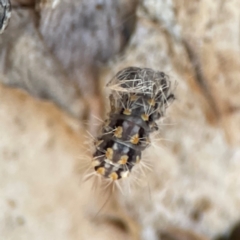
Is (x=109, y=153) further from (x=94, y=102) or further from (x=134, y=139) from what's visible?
(x=94, y=102)

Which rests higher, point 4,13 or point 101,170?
point 4,13

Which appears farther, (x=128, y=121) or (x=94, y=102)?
(x=94, y=102)

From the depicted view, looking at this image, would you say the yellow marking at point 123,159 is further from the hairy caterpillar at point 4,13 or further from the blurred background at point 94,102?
the hairy caterpillar at point 4,13

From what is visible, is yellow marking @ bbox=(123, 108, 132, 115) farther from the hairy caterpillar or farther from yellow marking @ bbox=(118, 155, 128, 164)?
the hairy caterpillar

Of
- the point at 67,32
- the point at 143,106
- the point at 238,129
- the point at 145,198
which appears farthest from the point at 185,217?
the point at 67,32

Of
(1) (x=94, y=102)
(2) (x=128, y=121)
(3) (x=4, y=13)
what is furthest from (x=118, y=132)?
(3) (x=4, y=13)

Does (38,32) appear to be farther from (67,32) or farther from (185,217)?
(185,217)

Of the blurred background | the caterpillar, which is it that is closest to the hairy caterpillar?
the blurred background
